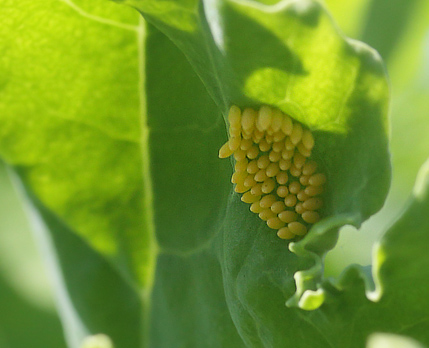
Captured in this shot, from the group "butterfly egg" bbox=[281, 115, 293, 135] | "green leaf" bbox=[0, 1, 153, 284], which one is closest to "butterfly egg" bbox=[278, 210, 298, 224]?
"butterfly egg" bbox=[281, 115, 293, 135]

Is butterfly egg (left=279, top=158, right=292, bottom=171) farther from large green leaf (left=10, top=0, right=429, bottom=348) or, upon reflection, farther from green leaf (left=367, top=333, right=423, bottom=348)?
green leaf (left=367, top=333, right=423, bottom=348)

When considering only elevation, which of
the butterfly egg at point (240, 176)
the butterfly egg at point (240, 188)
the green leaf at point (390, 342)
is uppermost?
the butterfly egg at point (240, 176)

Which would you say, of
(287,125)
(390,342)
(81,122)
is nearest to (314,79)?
(287,125)

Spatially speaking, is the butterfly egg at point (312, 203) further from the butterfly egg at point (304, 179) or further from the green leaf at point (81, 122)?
the green leaf at point (81, 122)

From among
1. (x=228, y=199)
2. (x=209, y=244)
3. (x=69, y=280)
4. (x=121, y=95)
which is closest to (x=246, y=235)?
(x=228, y=199)

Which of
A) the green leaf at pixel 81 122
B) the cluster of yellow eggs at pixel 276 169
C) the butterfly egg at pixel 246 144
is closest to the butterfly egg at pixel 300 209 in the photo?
the cluster of yellow eggs at pixel 276 169

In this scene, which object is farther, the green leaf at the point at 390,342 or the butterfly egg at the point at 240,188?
the butterfly egg at the point at 240,188
